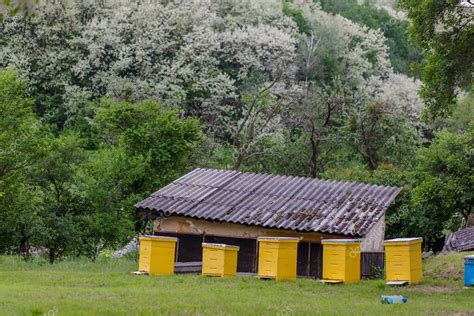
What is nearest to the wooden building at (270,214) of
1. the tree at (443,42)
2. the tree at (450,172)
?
the tree at (443,42)

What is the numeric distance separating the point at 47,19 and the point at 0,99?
26086 mm

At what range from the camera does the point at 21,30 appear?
158ft

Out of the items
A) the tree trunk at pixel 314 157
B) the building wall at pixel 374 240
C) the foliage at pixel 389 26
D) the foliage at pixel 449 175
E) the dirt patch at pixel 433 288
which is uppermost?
the foliage at pixel 389 26

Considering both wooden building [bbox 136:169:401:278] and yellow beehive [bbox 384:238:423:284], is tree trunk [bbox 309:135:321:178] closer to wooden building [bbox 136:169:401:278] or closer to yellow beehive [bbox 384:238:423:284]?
wooden building [bbox 136:169:401:278]

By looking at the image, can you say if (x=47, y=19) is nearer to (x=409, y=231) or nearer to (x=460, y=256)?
(x=409, y=231)

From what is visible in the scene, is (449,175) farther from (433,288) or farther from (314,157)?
(433,288)

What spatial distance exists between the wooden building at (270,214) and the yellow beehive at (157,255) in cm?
408

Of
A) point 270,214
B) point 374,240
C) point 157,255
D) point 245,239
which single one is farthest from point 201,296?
point 374,240

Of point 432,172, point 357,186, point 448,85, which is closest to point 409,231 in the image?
point 432,172

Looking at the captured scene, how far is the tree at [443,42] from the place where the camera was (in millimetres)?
14891

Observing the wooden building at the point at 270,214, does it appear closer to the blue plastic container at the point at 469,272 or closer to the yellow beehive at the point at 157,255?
the yellow beehive at the point at 157,255

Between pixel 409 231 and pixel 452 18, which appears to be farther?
pixel 409 231

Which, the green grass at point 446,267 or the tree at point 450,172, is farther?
the tree at point 450,172

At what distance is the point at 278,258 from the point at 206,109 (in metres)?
32.5
